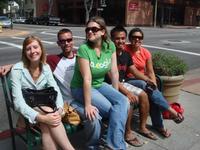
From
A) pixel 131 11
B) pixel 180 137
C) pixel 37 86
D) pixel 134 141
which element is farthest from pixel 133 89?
pixel 131 11

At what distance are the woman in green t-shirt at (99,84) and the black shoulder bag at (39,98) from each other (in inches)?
14.8

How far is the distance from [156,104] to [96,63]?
106 centimetres

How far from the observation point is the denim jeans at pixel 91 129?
364 cm

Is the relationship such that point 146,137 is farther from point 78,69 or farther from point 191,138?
point 78,69

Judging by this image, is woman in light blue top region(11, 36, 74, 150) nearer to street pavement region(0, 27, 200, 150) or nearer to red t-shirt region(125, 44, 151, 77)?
street pavement region(0, 27, 200, 150)

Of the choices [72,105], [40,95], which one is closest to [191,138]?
[72,105]

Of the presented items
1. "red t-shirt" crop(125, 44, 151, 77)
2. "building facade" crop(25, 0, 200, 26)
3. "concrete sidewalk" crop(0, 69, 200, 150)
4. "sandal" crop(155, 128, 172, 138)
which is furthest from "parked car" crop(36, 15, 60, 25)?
"sandal" crop(155, 128, 172, 138)

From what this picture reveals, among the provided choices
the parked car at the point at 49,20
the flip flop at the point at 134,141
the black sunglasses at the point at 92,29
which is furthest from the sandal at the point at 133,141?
the parked car at the point at 49,20

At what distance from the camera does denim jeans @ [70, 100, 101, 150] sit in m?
3.64

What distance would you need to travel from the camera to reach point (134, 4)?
47406mm

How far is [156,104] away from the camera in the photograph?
4.48m

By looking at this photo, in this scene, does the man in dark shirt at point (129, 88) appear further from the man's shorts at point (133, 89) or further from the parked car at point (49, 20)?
the parked car at point (49, 20)

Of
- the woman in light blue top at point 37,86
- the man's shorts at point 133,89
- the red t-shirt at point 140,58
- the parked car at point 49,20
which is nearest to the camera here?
the woman in light blue top at point 37,86

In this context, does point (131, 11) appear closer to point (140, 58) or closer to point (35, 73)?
point (140, 58)
